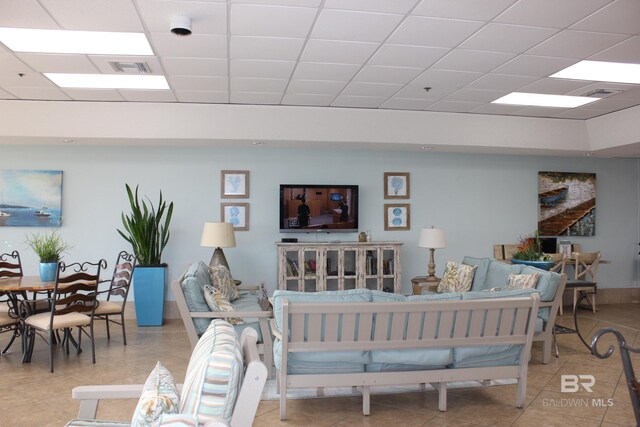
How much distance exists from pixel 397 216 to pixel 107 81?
4280 millimetres

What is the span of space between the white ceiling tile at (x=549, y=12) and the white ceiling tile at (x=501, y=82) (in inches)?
52.7

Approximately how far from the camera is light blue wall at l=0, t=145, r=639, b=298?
6.94 m

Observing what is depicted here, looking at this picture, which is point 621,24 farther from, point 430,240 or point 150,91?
point 150,91

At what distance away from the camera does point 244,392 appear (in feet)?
6.13

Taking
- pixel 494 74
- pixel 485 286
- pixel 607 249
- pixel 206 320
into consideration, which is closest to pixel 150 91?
pixel 206 320

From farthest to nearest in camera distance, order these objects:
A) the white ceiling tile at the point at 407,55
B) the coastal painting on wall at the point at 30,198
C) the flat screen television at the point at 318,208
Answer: the flat screen television at the point at 318,208 < the coastal painting on wall at the point at 30,198 < the white ceiling tile at the point at 407,55

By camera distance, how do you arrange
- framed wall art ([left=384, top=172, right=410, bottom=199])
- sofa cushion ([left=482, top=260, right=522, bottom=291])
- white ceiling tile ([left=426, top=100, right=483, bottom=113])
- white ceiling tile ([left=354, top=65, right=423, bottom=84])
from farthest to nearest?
framed wall art ([left=384, top=172, right=410, bottom=199]), white ceiling tile ([left=426, top=100, right=483, bottom=113]), sofa cushion ([left=482, top=260, right=522, bottom=291]), white ceiling tile ([left=354, top=65, right=423, bottom=84])

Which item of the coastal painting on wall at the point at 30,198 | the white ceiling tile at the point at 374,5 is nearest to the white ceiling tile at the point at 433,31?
the white ceiling tile at the point at 374,5

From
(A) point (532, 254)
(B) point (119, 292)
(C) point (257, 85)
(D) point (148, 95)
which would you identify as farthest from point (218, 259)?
(A) point (532, 254)

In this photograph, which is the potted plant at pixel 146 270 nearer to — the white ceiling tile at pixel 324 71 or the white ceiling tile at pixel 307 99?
the white ceiling tile at pixel 307 99

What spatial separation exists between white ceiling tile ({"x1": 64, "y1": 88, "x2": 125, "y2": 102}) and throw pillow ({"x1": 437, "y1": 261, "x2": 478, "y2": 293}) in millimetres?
4322

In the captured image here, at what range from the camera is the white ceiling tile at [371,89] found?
5449mm

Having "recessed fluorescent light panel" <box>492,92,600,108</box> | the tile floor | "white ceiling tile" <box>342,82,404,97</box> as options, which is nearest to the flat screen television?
"white ceiling tile" <box>342,82,404,97</box>

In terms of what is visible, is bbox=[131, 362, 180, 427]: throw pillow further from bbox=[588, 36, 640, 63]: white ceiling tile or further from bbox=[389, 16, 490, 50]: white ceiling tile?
bbox=[588, 36, 640, 63]: white ceiling tile
